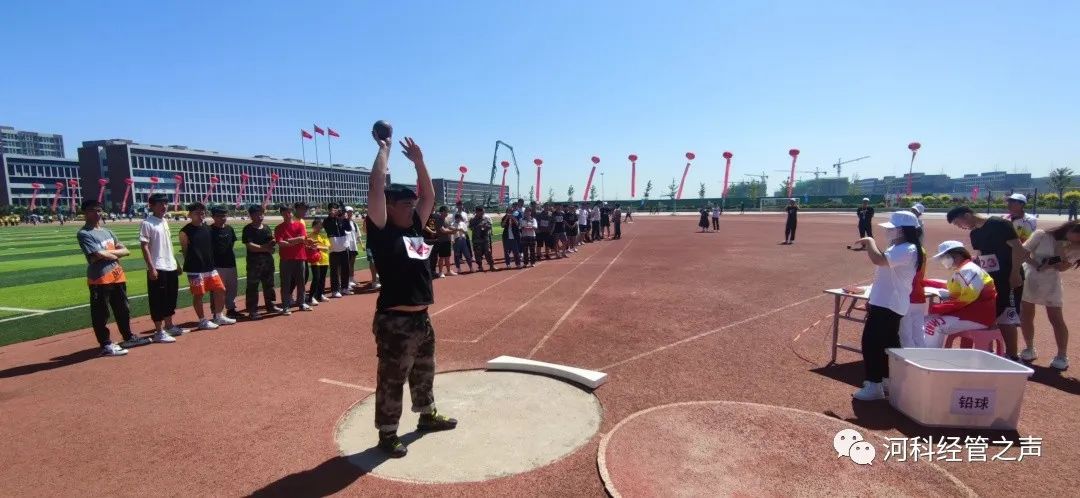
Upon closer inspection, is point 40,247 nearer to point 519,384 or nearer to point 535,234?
point 535,234

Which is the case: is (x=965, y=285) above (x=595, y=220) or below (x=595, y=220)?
below

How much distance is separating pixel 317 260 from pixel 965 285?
9.29m

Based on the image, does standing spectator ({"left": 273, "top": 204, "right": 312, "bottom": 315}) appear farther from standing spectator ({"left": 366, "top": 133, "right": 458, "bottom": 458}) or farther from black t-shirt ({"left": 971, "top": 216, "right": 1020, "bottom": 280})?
black t-shirt ({"left": 971, "top": 216, "right": 1020, "bottom": 280})

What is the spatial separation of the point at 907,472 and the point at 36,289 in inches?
645

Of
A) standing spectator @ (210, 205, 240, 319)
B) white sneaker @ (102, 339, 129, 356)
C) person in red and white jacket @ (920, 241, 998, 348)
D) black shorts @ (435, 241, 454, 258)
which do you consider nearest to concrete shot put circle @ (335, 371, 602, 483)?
person in red and white jacket @ (920, 241, 998, 348)

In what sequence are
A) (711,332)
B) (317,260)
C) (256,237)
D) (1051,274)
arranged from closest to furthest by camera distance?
(1051,274), (711,332), (256,237), (317,260)

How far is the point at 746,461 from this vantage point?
342cm

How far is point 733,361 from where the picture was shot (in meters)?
5.62

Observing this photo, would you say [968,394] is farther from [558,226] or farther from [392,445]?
[558,226]

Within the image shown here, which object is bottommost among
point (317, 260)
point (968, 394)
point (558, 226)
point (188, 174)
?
point (968, 394)

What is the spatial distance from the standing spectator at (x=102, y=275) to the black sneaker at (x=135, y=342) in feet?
0.77

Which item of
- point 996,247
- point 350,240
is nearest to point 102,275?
point 350,240

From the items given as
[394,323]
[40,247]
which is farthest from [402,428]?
[40,247]

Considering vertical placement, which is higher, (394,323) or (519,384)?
(394,323)
